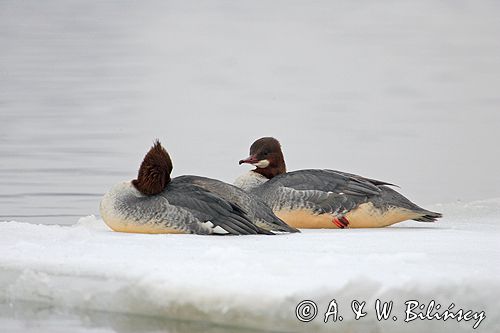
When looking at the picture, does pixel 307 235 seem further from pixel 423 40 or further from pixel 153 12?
pixel 153 12

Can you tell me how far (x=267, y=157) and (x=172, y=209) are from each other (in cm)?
139

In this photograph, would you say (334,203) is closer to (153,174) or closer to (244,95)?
(153,174)

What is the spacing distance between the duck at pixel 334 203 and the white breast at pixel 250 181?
17cm

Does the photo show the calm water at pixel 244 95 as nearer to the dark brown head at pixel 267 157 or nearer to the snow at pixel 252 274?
the dark brown head at pixel 267 157

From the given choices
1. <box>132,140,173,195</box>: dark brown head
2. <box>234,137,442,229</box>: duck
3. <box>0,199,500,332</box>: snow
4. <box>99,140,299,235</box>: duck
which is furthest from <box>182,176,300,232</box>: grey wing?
<box>0,199,500,332</box>: snow

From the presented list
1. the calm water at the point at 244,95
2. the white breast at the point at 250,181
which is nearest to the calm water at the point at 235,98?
the calm water at the point at 244,95

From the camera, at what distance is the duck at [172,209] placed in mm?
6941

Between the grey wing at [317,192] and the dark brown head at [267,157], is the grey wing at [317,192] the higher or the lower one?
the lower one

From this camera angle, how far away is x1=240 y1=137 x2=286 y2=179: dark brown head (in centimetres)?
821

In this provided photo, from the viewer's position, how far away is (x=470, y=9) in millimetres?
33094

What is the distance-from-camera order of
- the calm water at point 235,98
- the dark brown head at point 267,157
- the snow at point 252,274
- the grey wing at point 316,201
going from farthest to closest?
the calm water at point 235,98 → the dark brown head at point 267,157 → the grey wing at point 316,201 → the snow at point 252,274

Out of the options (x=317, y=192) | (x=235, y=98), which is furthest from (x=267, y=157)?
(x=235, y=98)

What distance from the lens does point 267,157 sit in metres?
8.23

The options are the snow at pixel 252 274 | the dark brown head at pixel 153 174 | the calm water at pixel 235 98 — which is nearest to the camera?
the snow at pixel 252 274
